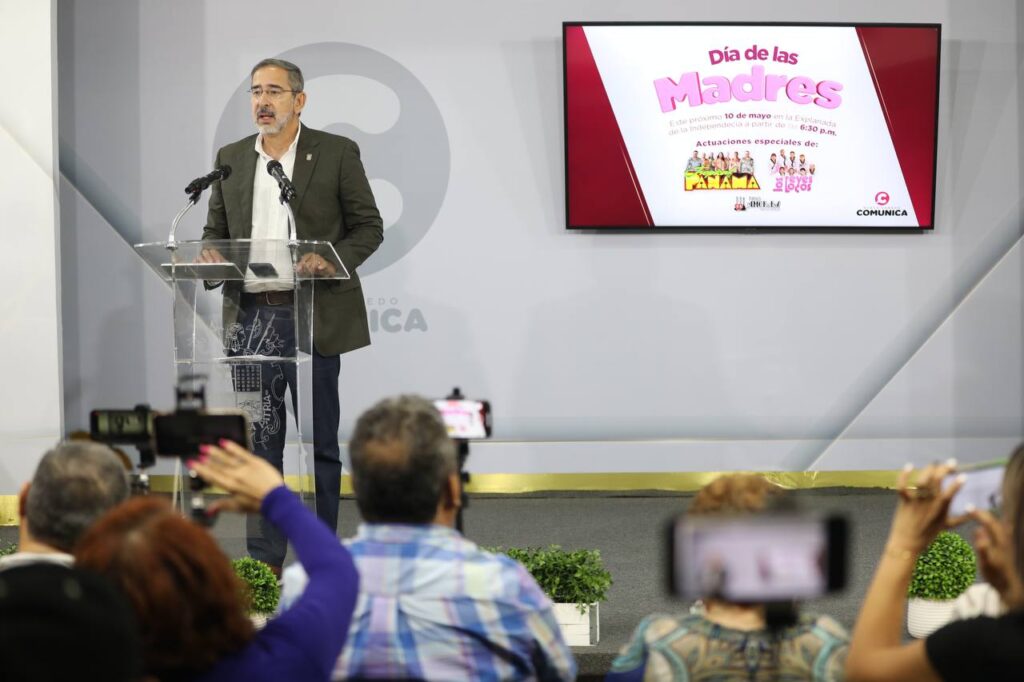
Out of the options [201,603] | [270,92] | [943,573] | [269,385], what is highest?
[270,92]

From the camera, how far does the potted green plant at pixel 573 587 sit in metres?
3.20

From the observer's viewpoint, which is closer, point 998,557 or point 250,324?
point 998,557

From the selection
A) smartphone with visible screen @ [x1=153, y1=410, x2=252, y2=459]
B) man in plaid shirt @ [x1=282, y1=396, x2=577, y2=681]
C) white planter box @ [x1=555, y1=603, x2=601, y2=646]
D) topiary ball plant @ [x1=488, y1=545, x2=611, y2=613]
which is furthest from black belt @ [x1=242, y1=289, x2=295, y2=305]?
man in plaid shirt @ [x1=282, y1=396, x2=577, y2=681]

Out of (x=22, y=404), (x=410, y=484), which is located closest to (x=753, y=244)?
(x=22, y=404)

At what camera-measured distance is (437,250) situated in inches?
239

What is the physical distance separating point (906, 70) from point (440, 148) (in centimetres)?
242

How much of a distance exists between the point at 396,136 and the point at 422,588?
14.8 ft

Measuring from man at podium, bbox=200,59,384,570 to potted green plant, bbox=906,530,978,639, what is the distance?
1.90 metres

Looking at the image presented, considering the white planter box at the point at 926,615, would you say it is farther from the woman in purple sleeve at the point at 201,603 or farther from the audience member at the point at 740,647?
the woman in purple sleeve at the point at 201,603

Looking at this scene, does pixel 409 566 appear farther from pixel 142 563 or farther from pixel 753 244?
pixel 753 244

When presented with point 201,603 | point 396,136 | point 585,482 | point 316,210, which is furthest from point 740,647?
point 396,136

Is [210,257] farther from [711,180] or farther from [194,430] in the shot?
[711,180]

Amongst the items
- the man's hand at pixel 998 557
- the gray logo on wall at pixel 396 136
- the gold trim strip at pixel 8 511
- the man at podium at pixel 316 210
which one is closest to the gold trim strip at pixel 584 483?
the gold trim strip at pixel 8 511

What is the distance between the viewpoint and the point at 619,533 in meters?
5.13
